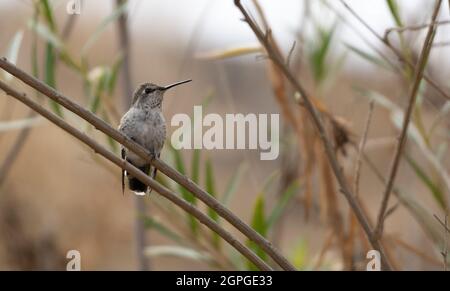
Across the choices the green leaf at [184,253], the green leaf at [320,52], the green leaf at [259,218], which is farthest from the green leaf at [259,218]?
the green leaf at [320,52]

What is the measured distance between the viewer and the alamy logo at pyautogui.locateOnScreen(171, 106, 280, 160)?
2783mm

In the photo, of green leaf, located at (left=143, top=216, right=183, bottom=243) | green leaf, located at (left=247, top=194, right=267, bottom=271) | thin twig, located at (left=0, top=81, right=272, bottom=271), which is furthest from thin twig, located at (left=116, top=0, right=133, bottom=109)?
thin twig, located at (left=0, top=81, right=272, bottom=271)

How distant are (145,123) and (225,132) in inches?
11.2

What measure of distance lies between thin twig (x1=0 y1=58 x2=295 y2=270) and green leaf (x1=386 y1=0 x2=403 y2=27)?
1.10 m

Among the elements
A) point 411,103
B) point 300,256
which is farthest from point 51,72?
point 300,256

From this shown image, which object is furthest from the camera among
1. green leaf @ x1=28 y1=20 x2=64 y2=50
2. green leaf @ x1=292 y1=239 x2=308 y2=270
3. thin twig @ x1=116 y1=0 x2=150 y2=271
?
green leaf @ x1=292 y1=239 x2=308 y2=270

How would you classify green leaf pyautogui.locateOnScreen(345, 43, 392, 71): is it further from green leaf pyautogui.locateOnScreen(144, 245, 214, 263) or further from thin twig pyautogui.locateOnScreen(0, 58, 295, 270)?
thin twig pyautogui.locateOnScreen(0, 58, 295, 270)

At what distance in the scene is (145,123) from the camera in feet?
9.38

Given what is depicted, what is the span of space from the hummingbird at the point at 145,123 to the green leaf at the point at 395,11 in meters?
0.78

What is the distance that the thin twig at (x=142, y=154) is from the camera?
5.38ft

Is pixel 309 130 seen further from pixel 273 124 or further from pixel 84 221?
pixel 84 221

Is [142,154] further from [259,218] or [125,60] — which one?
[125,60]
